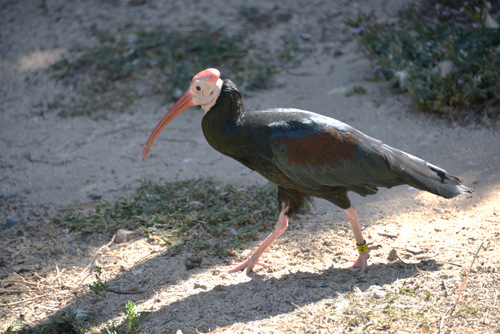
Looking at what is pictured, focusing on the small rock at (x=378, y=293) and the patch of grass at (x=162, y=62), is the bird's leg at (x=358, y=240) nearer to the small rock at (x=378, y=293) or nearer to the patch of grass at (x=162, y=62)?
the small rock at (x=378, y=293)

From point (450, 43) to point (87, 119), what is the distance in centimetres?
465

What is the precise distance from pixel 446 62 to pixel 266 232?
3.10m

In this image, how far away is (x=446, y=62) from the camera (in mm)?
5938

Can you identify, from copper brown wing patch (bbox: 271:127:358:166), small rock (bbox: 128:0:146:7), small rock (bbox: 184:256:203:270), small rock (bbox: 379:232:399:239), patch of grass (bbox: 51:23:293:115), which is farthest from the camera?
small rock (bbox: 128:0:146:7)

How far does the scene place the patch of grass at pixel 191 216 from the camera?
4.35 meters

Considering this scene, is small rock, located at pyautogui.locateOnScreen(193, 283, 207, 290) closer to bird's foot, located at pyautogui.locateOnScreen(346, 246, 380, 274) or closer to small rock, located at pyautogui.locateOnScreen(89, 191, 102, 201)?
bird's foot, located at pyautogui.locateOnScreen(346, 246, 380, 274)

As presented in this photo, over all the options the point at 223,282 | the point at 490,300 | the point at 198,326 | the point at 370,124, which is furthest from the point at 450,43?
the point at 198,326

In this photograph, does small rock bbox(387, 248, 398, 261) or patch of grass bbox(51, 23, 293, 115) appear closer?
small rock bbox(387, 248, 398, 261)

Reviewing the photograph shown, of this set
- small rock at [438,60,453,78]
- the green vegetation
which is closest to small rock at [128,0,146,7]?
small rock at [438,60,453,78]

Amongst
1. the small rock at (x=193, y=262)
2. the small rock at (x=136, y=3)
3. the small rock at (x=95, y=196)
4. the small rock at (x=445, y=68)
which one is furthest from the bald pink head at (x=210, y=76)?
the small rock at (x=136, y=3)

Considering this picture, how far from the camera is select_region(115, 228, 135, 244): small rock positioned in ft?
14.4

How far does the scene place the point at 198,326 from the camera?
329 cm

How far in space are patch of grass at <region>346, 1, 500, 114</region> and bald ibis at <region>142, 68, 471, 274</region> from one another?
232 cm

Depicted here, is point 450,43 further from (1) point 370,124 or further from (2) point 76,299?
(2) point 76,299
